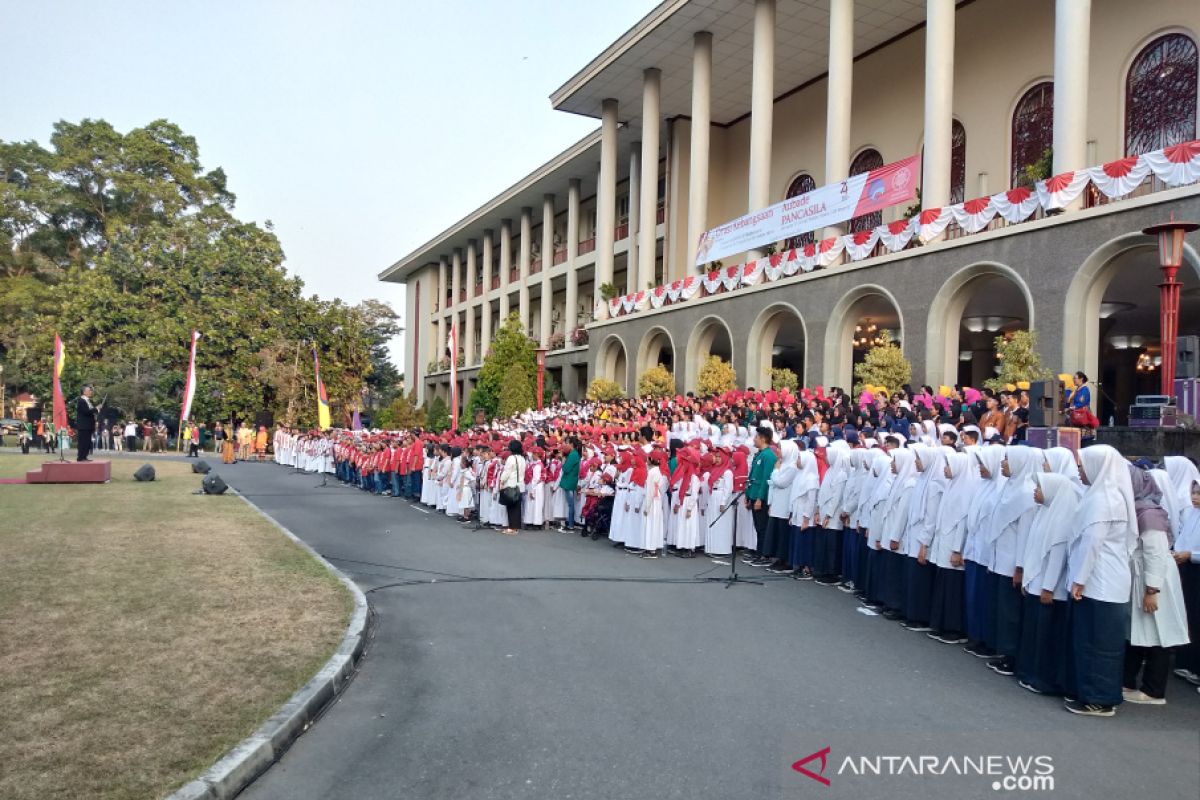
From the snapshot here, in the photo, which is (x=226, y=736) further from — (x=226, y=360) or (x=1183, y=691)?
(x=226, y=360)

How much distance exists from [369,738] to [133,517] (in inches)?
417

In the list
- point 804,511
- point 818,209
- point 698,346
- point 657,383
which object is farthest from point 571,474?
point 698,346

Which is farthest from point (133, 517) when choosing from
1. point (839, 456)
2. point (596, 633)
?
point (839, 456)

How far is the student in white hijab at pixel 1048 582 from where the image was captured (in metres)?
5.80

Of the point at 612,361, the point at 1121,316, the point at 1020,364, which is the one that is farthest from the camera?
the point at 612,361

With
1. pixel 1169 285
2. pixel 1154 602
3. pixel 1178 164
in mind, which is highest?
pixel 1178 164

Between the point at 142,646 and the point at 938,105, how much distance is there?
20.5 metres

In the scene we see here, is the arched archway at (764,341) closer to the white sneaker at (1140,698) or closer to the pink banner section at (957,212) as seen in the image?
the pink banner section at (957,212)

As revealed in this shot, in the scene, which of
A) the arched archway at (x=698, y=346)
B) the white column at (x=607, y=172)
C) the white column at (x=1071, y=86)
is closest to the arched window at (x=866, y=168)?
the arched archway at (x=698, y=346)

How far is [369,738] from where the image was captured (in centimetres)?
500

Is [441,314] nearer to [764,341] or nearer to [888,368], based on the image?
[764,341]

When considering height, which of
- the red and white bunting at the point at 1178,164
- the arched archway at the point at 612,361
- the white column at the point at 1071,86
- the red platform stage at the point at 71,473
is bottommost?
the red platform stage at the point at 71,473

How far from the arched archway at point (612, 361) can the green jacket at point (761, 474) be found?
832 inches

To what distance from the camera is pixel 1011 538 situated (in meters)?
6.42
